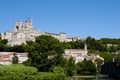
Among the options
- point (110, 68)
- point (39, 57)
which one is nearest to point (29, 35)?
point (110, 68)

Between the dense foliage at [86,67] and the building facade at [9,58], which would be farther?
the dense foliage at [86,67]

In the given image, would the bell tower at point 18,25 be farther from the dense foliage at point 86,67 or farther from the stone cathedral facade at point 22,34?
the dense foliage at point 86,67

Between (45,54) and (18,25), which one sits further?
(18,25)

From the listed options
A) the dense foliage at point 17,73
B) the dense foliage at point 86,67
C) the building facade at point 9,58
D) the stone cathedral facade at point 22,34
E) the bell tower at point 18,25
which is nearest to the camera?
the dense foliage at point 17,73

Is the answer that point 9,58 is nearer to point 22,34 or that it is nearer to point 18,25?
point 22,34

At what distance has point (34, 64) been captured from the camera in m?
63.2

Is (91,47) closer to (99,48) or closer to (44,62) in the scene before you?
(99,48)

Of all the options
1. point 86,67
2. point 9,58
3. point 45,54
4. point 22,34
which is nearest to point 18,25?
point 22,34

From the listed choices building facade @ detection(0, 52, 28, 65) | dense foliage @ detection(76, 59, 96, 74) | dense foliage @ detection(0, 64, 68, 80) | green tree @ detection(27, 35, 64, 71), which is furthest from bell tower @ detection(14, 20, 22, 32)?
dense foliage @ detection(0, 64, 68, 80)

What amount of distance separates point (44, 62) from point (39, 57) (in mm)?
1367

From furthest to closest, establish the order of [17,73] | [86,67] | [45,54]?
[86,67] < [45,54] < [17,73]

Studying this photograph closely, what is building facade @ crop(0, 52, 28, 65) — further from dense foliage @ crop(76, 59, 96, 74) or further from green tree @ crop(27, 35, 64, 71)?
green tree @ crop(27, 35, 64, 71)

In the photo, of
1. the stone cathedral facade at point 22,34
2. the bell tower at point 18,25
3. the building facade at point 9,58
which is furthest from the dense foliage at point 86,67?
the bell tower at point 18,25

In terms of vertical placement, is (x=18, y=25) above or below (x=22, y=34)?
above
